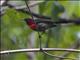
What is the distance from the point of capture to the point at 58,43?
215 cm

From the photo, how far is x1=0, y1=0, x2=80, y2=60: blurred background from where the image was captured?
5.55ft

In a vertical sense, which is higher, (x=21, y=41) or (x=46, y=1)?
(x=46, y=1)

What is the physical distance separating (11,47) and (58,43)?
41 cm

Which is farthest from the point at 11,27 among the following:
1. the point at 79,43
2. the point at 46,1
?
the point at 79,43

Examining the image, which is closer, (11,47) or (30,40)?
(11,47)

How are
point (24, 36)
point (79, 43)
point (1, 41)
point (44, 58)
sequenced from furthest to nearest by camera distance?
point (79, 43) → point (1, 41) → point (24, 36) → point (44, 58)

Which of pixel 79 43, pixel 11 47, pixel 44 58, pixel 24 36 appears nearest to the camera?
pixel 44 58

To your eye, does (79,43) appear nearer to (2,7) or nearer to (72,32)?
(72,32)

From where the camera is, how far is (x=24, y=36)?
1.99m

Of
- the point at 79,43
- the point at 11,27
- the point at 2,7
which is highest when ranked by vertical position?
the point at 2,7

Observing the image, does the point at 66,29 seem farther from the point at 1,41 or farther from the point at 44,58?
the point at 44,58

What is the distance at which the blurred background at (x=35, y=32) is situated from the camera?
1692mm

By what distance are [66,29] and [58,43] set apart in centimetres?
28

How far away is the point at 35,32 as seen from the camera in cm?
204
